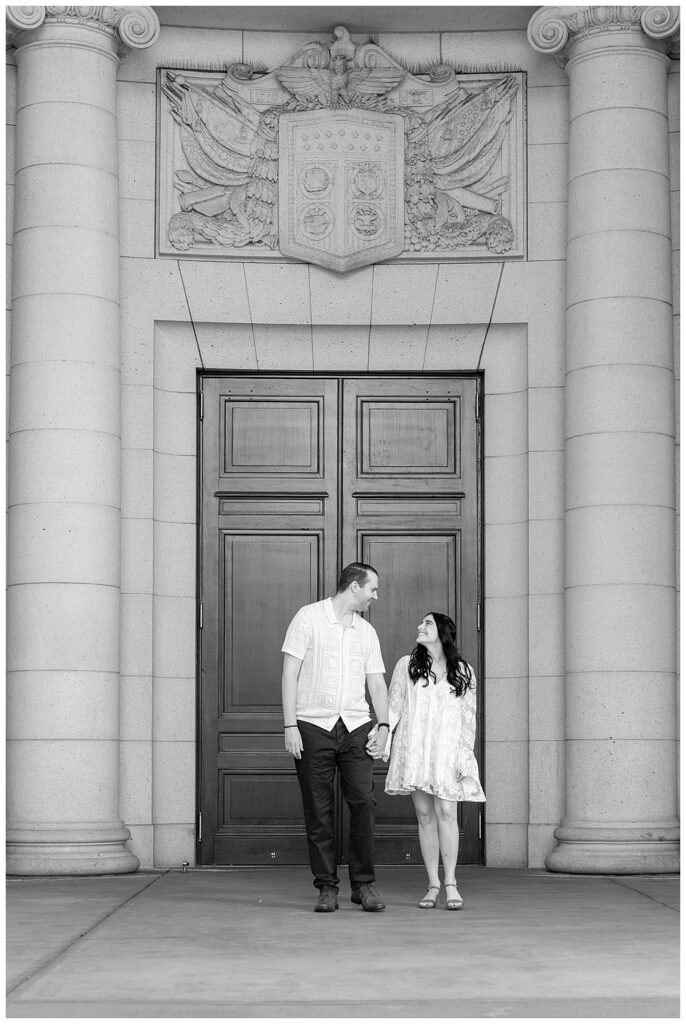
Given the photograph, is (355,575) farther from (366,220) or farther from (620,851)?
(366,220)

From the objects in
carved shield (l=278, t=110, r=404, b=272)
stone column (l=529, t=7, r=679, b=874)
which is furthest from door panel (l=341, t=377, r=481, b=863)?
carved shield (l=278, t=110, r=404, b=272)

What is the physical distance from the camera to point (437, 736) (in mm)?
9523

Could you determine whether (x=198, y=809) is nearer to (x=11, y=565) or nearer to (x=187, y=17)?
(x=11, y=565)

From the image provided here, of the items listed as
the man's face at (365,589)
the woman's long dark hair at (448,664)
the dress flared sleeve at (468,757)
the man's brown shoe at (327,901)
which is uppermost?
the man's face at (365,589)

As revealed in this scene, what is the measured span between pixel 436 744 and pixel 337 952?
233 cm

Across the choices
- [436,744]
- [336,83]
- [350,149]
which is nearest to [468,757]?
[436,744]

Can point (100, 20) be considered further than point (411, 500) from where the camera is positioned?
No

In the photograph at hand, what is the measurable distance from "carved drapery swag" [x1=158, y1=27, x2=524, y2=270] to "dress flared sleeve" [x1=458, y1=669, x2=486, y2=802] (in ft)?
14.8

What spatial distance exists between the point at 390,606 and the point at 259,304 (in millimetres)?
2724

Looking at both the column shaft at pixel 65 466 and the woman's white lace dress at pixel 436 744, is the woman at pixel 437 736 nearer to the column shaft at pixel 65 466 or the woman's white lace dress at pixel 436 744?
the woman's white lace dress at pixel 436 744

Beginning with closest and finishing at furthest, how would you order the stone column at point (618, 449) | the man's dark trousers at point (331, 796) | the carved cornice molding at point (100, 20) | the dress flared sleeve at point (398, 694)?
1. the man's dark trousers at point (331, 796)
2. the dress flared sleeve at point (398, 694)
3. the stone column at point (618, 449)
4. the carved cornice molding at point (100, 20)

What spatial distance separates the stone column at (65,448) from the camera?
11.6 metres

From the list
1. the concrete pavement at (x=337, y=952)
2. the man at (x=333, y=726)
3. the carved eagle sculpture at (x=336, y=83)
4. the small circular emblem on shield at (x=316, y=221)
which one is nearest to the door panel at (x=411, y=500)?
the small circular emblem on shield at (x=316, y=221)

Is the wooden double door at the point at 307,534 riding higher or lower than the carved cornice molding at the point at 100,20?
lower
